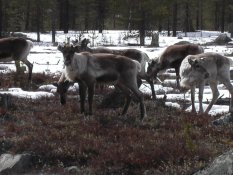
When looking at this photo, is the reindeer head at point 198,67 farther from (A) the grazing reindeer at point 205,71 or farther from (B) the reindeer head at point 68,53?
(B) the reindeer head at point 68,53

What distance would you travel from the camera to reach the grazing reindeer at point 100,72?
11.2 metres

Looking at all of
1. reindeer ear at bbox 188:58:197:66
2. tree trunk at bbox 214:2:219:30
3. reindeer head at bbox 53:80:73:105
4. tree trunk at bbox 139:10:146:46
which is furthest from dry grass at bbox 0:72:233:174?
tree trunk at bbox 214:2:219:30

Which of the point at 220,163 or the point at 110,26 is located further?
the point at 110,26

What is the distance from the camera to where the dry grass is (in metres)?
7.92

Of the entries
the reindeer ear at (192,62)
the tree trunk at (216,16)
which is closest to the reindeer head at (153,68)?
the reindeer ear at (192,62)

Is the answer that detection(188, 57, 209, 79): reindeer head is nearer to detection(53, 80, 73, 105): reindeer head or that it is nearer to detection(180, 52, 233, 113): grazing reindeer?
detection(180, 52, 233, 113): grazing reindeer

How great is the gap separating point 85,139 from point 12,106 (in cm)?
351

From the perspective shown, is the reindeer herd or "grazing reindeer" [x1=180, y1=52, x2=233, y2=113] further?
"grazing reindeer" [x1=180, y1=52, x2=233, y2=113]

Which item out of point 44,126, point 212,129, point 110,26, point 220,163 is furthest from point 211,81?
point 110,26

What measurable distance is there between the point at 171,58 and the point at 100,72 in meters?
5.43

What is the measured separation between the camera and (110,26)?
79562 millimetres

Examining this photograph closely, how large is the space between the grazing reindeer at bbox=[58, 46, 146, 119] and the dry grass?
471 mm

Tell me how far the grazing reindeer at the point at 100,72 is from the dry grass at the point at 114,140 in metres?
0.47

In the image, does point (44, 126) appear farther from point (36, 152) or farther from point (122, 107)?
point (122, 107)
